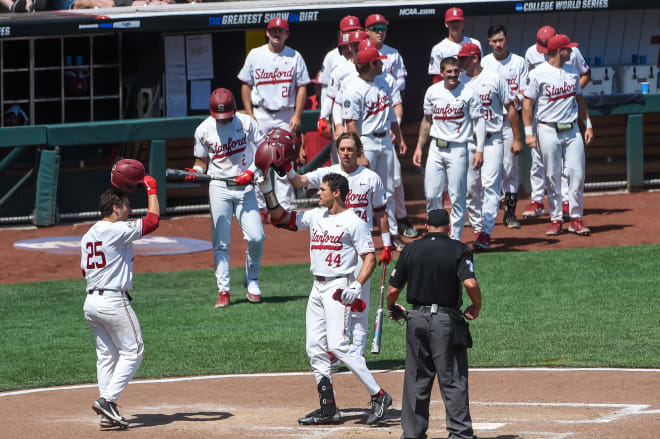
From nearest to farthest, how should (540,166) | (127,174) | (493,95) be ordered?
(127,174), (493,95), (540,166)

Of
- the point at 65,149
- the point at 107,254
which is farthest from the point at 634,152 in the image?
the point at 107,254

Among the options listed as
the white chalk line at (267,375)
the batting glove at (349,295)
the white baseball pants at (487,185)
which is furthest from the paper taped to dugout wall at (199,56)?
the batting glove at (349,295)

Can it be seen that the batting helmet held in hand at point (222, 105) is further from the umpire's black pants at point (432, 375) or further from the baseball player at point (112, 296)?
the umpire's black pants at point (432, 375)

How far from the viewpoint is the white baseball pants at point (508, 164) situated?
15117 mm

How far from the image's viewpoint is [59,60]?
1784cm

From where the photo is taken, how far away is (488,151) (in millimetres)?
13859

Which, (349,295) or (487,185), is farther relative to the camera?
(487,185)

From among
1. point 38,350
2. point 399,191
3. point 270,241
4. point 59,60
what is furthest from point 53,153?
point 38,350

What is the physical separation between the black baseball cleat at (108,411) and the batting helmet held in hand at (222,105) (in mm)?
4528

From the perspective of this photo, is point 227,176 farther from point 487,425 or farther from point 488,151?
point 487,425

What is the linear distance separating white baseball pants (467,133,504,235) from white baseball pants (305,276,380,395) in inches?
230

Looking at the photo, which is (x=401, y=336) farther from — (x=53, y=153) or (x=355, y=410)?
(x=53, y=153)

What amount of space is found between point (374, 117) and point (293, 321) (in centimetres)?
292

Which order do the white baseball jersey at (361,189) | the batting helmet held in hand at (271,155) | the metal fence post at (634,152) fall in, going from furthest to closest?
the metal fence post at (634,152), the white baseball jersey at (361,189), the batting helmet held in hand at (271,155)
